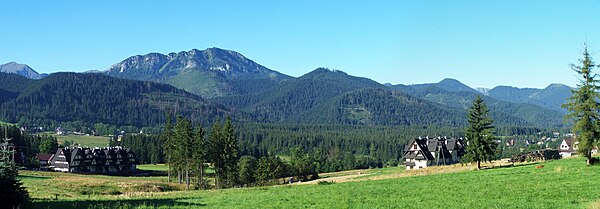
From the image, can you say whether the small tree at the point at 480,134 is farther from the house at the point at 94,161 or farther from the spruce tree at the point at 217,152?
the house at the point at 94,161

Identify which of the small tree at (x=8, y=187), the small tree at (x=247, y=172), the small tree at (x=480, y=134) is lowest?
the small tree at (x=247, y=172)

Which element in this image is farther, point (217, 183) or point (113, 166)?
point (113, 166)

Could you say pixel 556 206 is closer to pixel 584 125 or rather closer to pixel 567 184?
pixel 567 184

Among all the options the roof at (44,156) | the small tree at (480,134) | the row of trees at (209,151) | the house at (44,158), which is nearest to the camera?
the small tree at (480,134)

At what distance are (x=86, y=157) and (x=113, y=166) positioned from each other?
7.97 metres

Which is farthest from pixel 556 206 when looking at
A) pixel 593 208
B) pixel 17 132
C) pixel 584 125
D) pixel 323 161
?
pixel 17 132

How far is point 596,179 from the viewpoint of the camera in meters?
36.1

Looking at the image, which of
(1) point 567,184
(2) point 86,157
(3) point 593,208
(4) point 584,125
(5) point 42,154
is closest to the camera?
(3) point 593,208

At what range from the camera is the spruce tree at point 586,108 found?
50.8 meters

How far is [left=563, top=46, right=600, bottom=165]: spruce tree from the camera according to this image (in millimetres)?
50750

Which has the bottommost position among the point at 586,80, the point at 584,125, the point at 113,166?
the point at 113,166

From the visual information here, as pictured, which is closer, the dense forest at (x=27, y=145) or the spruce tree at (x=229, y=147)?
the spruce tree at (x=229, y=147)

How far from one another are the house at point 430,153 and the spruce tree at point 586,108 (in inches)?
2239

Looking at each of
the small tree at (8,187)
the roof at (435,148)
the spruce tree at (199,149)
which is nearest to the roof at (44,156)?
the spruce tree at (199,149)
